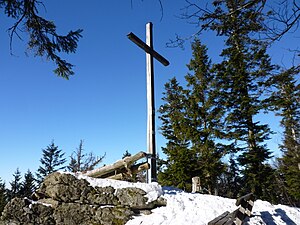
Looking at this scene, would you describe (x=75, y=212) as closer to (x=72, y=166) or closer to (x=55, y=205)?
(x=55, y=205)

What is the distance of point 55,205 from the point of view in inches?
222

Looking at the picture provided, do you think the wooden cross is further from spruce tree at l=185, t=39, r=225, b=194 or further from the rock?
spruce tree at l=185, t=39, r=225, b=194

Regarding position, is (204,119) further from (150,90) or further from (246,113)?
(150,90)

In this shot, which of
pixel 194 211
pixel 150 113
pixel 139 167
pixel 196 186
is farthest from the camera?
pixel 196 186

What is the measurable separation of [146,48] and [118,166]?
11.2 feet

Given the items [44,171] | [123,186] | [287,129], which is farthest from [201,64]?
[44,171]

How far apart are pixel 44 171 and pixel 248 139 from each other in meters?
27.7

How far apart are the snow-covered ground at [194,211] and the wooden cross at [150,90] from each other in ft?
1.63

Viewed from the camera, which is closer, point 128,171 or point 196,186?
point 128,171

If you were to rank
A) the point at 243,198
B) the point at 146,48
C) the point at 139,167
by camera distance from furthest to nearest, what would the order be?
Answer: 1. the point at 146,48
2. the point at 139,167
3. the point at 243,198

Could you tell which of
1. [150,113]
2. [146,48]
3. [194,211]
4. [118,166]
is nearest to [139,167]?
[118,166]

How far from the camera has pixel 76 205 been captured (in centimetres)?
549

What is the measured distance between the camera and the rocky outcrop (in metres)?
5.04

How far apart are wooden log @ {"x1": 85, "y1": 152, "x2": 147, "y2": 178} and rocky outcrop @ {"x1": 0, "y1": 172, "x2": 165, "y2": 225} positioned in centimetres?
46
